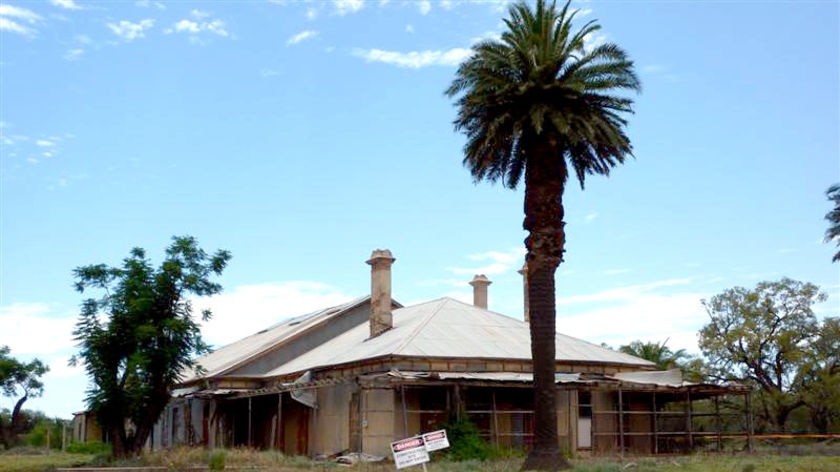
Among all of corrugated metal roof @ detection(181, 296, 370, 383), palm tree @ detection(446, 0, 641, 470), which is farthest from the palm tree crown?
corrugated metal roof @ detection(181, 296, 370, 383)

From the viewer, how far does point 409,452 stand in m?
19.7

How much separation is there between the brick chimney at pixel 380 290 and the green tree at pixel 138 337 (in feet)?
20.8

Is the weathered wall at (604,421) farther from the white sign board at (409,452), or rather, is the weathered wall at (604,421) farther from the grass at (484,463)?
the white sign board at (409,452)

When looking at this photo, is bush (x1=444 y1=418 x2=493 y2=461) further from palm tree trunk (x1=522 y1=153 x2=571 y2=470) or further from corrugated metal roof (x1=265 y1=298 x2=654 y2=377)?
palm tree trunk (x1=522 y1=153 x2=571 y2=470)

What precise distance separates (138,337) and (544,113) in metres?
15.3

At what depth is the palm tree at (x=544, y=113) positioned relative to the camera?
81.1 ft

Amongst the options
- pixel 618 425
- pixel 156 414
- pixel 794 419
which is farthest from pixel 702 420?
pixel 156 414

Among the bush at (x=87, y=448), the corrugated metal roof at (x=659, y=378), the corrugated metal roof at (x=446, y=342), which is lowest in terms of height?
the bush at (x=87, y=448)

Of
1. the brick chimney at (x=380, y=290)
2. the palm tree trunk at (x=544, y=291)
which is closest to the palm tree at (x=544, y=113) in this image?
the palm tree trunk at (x=544, y=291)

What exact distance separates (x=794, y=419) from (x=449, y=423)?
32.8 m

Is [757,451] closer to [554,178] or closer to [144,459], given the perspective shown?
[554,178]

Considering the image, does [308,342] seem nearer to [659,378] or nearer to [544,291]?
[659,378]

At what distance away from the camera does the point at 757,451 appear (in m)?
32.4

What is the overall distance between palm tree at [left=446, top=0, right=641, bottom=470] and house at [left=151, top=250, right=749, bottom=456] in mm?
5077
